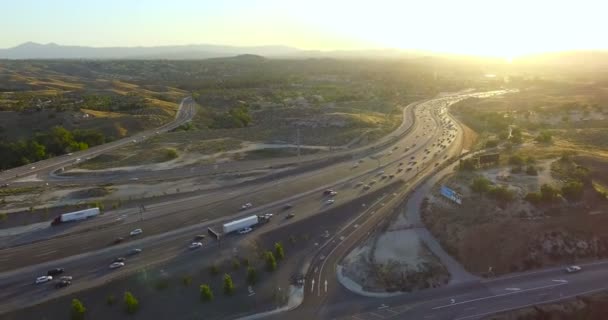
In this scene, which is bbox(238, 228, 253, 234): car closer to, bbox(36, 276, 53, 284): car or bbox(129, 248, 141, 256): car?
bbox(129, 248, 141, 256): car

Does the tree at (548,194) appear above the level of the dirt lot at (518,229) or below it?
above

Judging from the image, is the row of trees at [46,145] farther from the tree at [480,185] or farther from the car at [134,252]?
the tree at [480,185]

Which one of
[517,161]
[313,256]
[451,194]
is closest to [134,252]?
[313,256]

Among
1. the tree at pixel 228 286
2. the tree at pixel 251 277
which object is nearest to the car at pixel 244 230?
→ the tree at pixel 251 277

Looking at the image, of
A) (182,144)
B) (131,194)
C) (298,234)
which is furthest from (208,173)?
(298,234)

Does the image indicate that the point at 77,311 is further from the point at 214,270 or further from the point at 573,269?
the point at 573,269

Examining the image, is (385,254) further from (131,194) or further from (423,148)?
(423,148)

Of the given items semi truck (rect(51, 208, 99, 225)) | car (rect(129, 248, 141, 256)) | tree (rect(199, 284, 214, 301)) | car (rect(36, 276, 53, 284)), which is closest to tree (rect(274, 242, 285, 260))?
tree (rect(199, 284, 214, 301))
